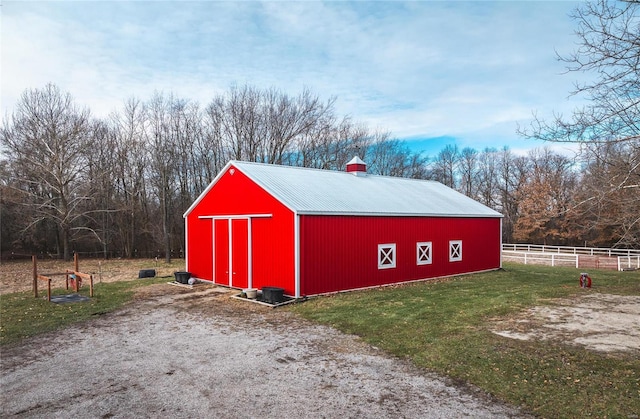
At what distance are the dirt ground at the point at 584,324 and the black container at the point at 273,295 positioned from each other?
5579 mm


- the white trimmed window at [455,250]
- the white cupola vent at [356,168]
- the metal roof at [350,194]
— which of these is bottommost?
the white trimmed window at [455,250]

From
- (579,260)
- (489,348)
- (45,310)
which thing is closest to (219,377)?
(489,348)

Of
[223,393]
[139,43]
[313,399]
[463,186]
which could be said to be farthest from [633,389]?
[463,186]

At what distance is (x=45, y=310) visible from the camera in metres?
10.7

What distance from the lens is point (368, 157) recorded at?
38.2 m

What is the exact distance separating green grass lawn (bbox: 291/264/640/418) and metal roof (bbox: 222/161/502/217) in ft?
9.22

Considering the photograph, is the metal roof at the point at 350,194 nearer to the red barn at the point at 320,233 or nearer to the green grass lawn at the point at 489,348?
the red barn at the point at 320,233

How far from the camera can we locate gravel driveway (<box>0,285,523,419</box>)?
5.07m

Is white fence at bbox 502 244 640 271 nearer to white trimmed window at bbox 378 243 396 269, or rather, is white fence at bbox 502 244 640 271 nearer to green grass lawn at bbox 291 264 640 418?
green grass lawn at bbox 291 264 640 418

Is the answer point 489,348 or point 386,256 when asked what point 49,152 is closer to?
point 386,256

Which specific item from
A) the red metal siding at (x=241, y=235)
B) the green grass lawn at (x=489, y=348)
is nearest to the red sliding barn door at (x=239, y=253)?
the red metal siding at (x=241, y=235)

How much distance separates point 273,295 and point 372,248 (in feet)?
13.4

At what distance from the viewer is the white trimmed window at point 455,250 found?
17.2 meters

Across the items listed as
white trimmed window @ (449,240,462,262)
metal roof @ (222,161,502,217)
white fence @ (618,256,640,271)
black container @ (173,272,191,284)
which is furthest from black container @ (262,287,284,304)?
white fence @ (618,256,640,271)
